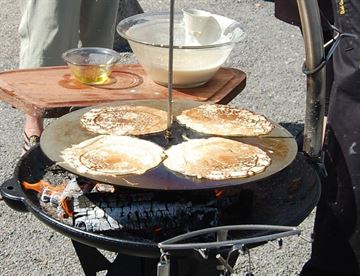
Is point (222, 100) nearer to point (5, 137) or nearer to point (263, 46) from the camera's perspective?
point (5, 137)

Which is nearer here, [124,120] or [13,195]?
[13,195]

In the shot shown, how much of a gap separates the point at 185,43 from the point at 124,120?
0.75 meters

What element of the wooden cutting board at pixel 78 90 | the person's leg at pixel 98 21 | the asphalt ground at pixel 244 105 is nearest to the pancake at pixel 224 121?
the wooden cutting board at pixel 78 90

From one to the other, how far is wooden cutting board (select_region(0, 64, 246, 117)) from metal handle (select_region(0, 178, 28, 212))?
56cm

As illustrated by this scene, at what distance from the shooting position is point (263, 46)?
4.96 metres

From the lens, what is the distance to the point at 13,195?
1.59 meters

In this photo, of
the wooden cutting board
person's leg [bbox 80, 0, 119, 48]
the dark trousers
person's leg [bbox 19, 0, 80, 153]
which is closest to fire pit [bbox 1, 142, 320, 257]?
the dark trousers

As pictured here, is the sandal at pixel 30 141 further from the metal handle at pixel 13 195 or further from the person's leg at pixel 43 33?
the metal handle at pixel 13 195

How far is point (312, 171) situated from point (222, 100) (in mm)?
630

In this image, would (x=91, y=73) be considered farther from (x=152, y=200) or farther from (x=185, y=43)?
(x=152, y=200)

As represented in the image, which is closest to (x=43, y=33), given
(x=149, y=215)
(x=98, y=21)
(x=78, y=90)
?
(x=98, y=21)

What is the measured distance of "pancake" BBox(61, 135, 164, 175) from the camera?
1487 millimetres

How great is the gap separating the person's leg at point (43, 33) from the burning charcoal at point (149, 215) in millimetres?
1279

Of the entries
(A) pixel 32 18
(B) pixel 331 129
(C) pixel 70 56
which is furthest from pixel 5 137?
(B) pixel 331 129
